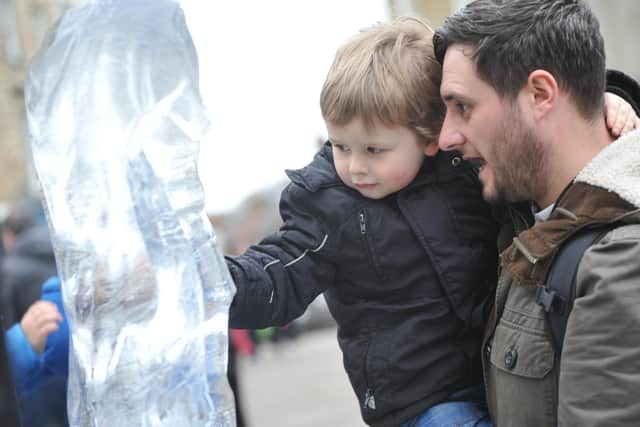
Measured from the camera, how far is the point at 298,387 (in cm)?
988

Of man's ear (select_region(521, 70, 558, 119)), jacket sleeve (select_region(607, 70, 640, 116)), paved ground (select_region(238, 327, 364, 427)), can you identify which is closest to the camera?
man's ear (select_region(521, 70, 558, 119))

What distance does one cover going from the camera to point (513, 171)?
1.95 metres

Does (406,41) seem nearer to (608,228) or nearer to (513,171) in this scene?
(513,171)

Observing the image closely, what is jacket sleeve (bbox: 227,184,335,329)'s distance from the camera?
1.96m

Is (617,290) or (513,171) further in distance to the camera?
(513,171)

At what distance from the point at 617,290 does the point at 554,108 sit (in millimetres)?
492

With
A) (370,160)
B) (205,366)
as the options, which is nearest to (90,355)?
(205,366)

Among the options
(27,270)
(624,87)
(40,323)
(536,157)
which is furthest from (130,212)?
(27,270)

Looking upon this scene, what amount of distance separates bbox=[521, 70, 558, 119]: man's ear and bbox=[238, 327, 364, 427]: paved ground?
4150mm

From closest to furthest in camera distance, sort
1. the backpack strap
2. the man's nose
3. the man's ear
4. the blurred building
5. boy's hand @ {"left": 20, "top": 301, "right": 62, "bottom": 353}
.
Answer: the backpack strap → the man's ear → the man's nose → boy's hand @ {"left": 20, "top": 301, "right": 62, "bottom": 353} → the blurred building

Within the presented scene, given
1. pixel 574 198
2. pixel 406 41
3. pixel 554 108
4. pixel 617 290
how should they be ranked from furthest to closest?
pixel 406 41, pixel 554 108, pixel 574 198, pixel 617 290

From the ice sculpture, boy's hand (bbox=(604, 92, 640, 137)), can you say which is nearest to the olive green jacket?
boy's hand (bbox=(604, 92, 640, 137))

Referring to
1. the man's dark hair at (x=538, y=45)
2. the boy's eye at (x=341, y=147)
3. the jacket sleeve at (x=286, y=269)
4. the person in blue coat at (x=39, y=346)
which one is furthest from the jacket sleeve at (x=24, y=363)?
the man's dark hair at (x=538, y=45)

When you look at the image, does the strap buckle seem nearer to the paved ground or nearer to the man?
the man
